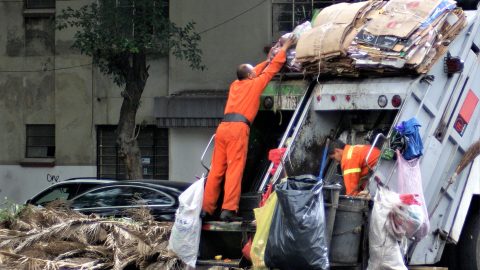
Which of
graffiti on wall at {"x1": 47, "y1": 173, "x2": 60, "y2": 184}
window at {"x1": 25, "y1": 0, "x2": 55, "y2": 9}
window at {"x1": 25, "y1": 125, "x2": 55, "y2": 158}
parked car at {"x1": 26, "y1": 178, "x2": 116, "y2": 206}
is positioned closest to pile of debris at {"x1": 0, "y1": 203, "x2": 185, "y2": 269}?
parked car at {"x1": 26, "y1": 178, "x2": 116, "y2": 206}

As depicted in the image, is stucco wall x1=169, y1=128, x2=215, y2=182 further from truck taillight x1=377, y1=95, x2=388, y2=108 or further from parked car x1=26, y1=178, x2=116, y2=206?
truck taillight x1=377, y1=95, x2=388, y2=108

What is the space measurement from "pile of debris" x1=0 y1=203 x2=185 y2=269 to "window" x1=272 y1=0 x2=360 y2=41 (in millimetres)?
10354

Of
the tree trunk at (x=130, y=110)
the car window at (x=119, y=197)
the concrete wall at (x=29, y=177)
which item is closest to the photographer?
the car window at (x=119, y=197)

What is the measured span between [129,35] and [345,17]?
8.44 meters

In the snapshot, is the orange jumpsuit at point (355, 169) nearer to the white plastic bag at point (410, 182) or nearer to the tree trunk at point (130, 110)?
the white plastic bag at point (410, 182)

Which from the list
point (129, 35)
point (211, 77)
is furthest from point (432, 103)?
point (211, 77)

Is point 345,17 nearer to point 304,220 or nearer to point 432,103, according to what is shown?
point 432,103

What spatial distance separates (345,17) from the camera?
7.21 m

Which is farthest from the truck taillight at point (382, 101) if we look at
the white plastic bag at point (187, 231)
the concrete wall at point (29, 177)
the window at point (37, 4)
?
the window at point (37, 4)

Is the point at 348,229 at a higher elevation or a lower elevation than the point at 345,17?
lower

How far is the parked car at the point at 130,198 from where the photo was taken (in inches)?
446

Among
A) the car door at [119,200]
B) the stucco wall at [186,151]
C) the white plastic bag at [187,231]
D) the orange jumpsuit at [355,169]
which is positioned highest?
the orange jumpsuit at [355,169]

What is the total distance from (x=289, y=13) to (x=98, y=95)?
5.20 metres

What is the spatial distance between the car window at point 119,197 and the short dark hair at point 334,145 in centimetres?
444
